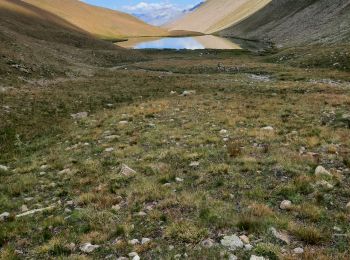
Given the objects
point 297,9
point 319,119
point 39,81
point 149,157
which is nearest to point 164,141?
point 149,157

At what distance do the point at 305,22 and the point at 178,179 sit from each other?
114 m

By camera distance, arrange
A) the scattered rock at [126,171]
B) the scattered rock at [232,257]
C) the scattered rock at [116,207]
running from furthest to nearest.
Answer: the scattered rock at [126,171] < the scattered rock at [116,207] < the scattered rock at [232,257]

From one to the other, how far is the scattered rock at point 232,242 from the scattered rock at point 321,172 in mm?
4723

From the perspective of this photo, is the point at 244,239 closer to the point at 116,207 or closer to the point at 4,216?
the point at 116,207

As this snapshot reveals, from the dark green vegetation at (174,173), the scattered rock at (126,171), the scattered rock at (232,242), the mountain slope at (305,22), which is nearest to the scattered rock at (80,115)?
the dark green vegetation at (174,173)

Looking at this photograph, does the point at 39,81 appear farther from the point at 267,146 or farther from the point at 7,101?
the point at 267,146

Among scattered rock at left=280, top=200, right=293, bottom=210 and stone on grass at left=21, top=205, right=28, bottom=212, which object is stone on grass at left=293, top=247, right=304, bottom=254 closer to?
scattered rock at left=280, top=200, right=293, bottom=210

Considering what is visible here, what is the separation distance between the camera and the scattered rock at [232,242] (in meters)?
9.10

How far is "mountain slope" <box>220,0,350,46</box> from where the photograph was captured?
257ft

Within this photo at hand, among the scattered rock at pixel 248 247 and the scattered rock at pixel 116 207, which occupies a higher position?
the scattered rock at pixel 248 247

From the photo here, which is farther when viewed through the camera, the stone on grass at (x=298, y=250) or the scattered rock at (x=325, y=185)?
the scattered rock at (x=325, y=185)

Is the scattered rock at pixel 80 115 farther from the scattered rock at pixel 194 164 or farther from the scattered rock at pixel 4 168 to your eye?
the scattered rock at pixel 194 164

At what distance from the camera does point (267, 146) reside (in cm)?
1623

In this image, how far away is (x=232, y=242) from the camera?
9.24 m
